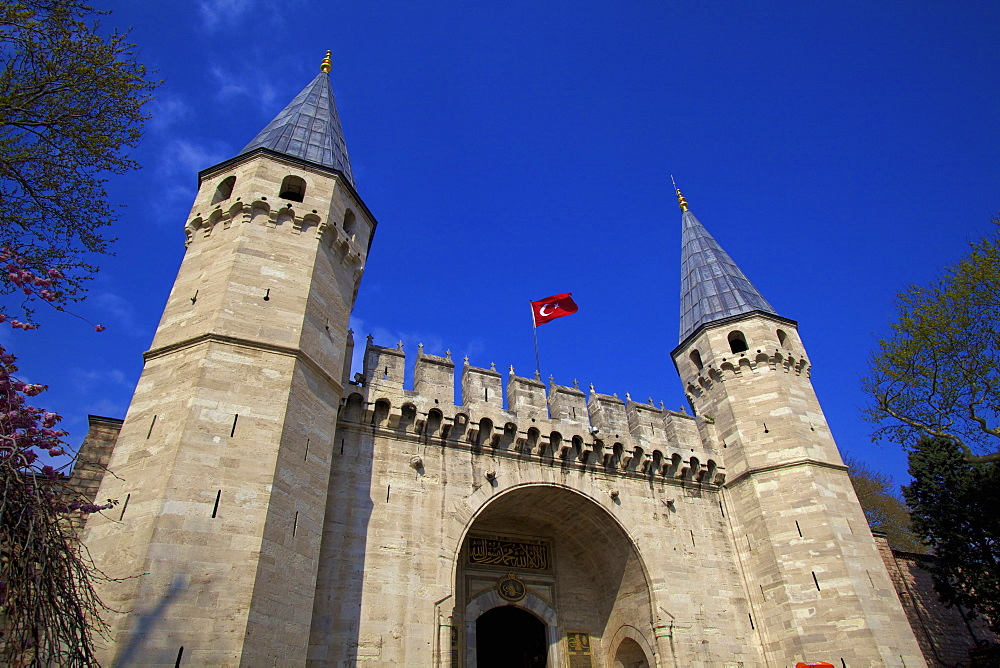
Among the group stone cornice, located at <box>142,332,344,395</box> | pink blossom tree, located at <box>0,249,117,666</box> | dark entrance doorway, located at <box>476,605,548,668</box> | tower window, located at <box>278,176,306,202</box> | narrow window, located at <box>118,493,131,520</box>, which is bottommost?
pink blossom tree, located at <box>0,249,117,666</box>

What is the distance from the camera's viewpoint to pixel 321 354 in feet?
38.3

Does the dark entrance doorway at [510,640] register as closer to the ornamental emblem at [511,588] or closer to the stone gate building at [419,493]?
the stone gate building at [419,493]

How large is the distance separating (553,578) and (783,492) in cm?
566

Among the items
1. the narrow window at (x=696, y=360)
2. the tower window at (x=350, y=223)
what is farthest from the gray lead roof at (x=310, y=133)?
the narrow window at (x=696, y=360)

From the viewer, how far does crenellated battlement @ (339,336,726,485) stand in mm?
12867

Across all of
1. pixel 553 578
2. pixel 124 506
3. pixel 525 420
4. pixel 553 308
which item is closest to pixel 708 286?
pixel 553 308

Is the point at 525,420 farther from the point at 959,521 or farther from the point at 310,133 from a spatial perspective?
the point at 959,521

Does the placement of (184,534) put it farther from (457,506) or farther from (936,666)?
(936,666)

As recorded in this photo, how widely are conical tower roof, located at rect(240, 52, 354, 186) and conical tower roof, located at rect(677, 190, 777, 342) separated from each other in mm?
10337

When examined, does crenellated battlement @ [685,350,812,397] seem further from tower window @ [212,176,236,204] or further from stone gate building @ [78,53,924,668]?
tower window @ [212,176,236,204]

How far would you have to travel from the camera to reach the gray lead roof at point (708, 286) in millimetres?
17703

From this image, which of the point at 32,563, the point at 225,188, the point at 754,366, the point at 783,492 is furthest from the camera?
the point at 754,366

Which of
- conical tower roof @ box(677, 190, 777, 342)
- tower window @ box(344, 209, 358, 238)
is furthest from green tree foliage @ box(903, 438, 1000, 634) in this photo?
tower window @ box(344, 209, 358, 238)

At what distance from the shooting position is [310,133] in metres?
15.1
